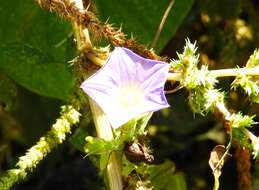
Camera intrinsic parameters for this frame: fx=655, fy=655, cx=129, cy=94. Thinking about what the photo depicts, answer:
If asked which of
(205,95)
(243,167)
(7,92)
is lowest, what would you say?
(7,92)

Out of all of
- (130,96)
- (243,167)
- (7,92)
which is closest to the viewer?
(130,96)

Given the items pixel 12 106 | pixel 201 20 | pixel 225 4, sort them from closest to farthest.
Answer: pixel 12 106
pixel 225 4
pixel 201 20


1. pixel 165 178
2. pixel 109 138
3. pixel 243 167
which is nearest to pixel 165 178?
pixel 165 178

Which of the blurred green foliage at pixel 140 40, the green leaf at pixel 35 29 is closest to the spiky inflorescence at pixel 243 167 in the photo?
the blurred green foliage at pixel 140 40

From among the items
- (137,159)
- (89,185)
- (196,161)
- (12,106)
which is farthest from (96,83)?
(196,161)

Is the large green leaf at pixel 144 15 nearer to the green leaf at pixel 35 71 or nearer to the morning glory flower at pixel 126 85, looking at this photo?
the green leaf at pixel 35 71

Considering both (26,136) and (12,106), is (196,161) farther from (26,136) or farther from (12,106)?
(12,106)

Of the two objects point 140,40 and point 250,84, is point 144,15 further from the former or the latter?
point 250,84
